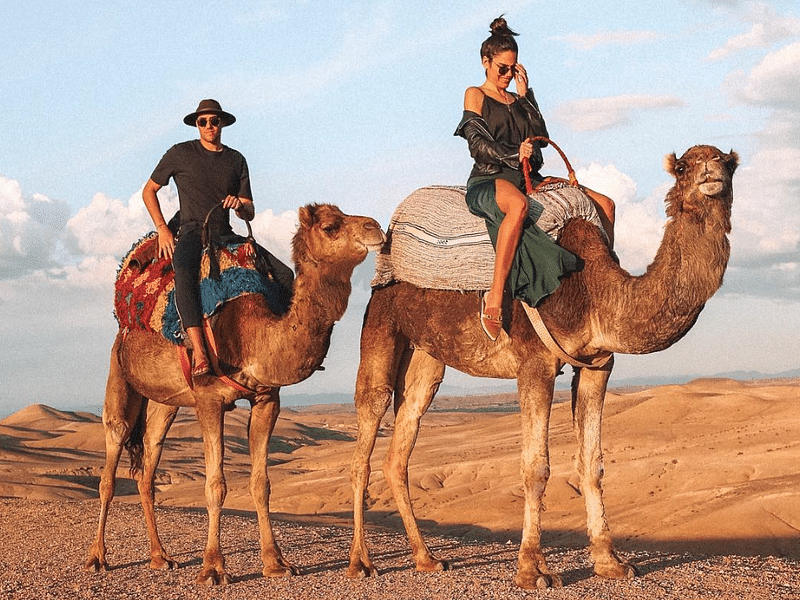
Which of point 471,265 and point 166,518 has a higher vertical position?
point 471,265

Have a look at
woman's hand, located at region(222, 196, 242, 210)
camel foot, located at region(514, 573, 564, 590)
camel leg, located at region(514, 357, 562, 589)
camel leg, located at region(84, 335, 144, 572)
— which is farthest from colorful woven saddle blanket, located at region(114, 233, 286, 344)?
camel foot, located at region(514, 573, 564, 590)

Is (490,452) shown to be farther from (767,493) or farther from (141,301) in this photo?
(141,301)

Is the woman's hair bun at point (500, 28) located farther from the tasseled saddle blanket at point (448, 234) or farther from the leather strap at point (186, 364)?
the leather strap at point (186, 364)

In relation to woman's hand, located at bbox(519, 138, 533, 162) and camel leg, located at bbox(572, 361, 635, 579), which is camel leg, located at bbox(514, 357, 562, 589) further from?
woman's hand, located at bbox(519, 138, 533, 162)

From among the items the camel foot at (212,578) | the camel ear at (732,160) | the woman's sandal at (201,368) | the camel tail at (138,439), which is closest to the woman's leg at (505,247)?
the camel ear at (732,160)

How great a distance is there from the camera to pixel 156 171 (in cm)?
939

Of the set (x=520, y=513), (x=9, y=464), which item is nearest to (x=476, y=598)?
(x=520, y=513)

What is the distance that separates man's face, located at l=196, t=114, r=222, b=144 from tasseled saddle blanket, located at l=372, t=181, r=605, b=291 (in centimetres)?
183

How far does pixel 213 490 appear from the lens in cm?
859

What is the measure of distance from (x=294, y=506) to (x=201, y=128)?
15032mm

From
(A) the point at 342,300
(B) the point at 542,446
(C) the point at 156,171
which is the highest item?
(C) the point at 156,171

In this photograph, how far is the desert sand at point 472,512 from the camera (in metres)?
8.16

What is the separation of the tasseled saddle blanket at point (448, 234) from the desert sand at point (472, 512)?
2.41m

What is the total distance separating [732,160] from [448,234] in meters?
2.51
